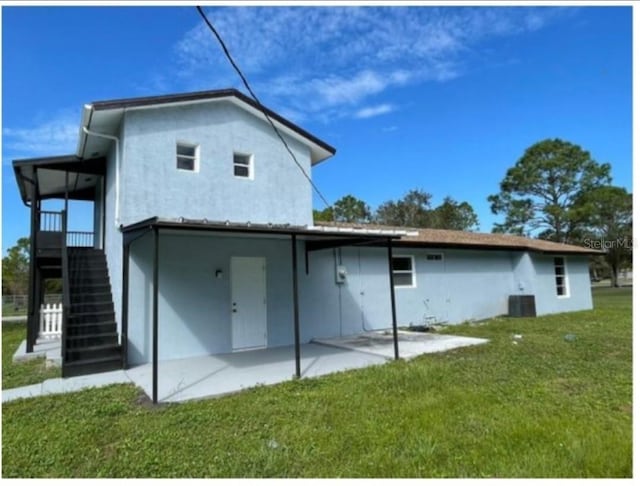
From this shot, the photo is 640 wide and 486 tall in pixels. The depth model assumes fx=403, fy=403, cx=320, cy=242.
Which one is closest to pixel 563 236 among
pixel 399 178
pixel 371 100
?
pixel 399 178

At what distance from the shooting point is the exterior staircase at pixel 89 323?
7359 millimetres

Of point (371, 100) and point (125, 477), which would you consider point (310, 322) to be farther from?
point (371, 100)

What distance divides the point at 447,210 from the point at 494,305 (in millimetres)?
25415

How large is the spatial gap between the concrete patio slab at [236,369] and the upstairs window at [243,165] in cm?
435

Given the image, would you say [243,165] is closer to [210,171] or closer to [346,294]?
[210,171]

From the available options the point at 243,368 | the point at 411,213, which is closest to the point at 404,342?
the point at 243,368

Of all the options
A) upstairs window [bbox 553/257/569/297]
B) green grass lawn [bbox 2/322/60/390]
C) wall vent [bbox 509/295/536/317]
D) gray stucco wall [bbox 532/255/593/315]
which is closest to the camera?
green grass lawn [bbox 2/322/60/390]

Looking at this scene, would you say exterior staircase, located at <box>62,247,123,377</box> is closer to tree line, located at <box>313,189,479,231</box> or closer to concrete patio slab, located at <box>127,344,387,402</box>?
concrete patio slab, located at <box>127,344,387,402</box>

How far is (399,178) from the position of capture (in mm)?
38438

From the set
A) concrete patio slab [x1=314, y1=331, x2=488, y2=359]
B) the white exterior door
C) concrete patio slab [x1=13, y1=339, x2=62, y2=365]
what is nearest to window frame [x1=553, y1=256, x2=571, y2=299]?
concrete patio slab [x1=314, y1=331, x2=488, y2=359]

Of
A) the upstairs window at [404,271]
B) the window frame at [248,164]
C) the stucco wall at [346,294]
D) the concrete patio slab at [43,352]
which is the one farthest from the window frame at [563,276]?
the concrete patio slab at [43,352]

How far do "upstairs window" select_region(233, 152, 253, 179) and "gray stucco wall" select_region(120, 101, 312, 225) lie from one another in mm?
130

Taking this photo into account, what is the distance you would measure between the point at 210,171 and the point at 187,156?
0.61 m

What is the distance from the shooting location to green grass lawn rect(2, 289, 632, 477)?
11.8 ft
